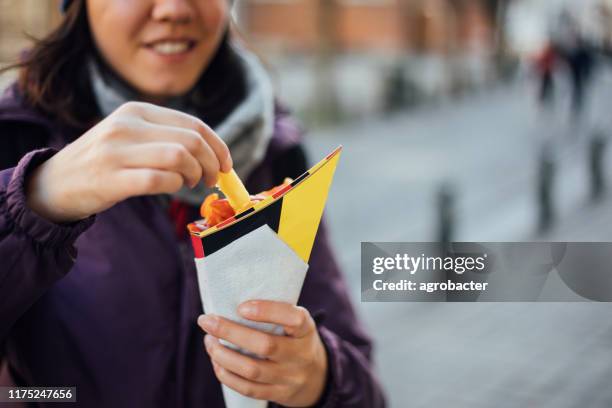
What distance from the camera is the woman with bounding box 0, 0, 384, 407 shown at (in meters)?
0.96

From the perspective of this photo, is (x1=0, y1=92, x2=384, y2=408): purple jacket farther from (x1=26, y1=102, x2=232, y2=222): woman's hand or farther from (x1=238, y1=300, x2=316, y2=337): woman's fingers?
(x1=26, y1=102, x2=232, y2=222): woman's hand

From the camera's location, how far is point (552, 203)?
7.16 meters

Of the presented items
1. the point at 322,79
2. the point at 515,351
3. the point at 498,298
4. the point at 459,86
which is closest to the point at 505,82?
the point at 459,86

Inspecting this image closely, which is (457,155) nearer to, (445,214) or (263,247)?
(445,214)

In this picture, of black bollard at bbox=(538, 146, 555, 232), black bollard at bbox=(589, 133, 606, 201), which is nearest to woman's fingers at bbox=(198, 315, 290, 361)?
black bollard at bbox=(538, 146, 555, 232)

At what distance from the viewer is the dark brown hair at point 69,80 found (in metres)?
1.40

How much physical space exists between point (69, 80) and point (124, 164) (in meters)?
0.68

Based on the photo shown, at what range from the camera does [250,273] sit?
3.41 feet

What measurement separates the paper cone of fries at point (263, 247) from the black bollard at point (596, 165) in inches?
308

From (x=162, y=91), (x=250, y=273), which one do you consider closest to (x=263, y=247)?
(x=250, y=273)

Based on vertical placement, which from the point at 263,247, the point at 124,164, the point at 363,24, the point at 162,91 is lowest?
the point at 263,247

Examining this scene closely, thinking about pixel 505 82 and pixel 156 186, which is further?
pixel 505 82

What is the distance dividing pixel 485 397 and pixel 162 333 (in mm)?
3055

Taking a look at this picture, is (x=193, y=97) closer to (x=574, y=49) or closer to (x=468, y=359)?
(x=468, y=359)
